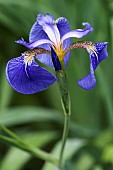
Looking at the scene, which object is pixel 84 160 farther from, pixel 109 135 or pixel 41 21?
pixel 41 21

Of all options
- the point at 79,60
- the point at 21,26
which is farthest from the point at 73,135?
the point at 21,26

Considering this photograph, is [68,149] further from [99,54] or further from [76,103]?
[99,54]

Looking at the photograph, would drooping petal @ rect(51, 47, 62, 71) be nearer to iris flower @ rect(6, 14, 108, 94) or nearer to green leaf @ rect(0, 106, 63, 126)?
iris flower @ rect(6, 14, 108, 94)

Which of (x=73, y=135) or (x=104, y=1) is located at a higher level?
(x=104, y=1)

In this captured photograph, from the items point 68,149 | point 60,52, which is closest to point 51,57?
point 60,52

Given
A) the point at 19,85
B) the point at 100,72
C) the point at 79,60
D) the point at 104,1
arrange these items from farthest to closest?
the point at 104,1
the point at 79,60
the point at 100,72
the point at 19,85

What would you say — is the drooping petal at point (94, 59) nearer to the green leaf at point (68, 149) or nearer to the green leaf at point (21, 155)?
the green leaf at point (68, 149)

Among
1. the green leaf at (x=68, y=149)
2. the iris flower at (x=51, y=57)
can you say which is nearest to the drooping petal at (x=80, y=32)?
the iris flower at (x=51, y=57)
